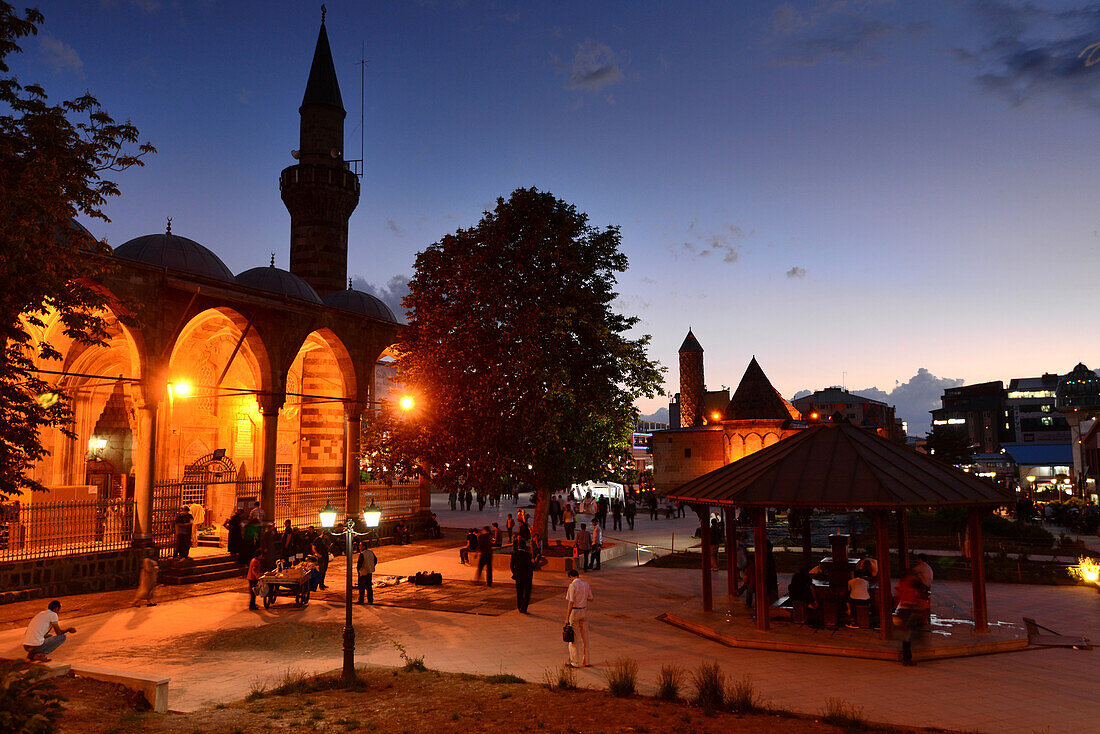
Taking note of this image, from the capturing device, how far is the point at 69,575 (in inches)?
649

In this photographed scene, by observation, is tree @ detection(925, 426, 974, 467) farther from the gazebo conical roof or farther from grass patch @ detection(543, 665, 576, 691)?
grass patch @ detection(543, 665, 576, 691)

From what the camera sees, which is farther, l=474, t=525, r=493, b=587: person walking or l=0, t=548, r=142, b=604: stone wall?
l=474, t=525, r=493, b=587: person walking

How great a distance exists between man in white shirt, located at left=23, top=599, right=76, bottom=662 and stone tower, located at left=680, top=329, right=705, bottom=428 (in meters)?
61.9

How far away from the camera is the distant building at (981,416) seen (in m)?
109

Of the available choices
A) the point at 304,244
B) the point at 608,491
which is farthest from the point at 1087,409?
the point at 304,244

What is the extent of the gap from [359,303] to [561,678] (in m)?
23.9

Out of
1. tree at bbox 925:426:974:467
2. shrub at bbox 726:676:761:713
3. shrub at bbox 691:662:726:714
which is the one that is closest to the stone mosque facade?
shrub at bbox 691:662:726:714

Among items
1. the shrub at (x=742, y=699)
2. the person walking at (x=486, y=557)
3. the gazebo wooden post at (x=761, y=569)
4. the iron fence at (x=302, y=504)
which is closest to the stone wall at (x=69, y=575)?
the iron fence at (x=302, y=504)

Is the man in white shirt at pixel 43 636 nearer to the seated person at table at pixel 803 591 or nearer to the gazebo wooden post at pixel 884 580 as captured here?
the seated person at table at pixel 803 591

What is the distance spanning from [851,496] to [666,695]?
4.66 meters

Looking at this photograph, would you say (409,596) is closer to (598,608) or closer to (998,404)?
(598,608)

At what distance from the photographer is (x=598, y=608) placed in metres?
14.9

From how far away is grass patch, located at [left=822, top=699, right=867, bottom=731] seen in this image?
25.1 feet

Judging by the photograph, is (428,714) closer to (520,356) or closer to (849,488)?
(849,488)
